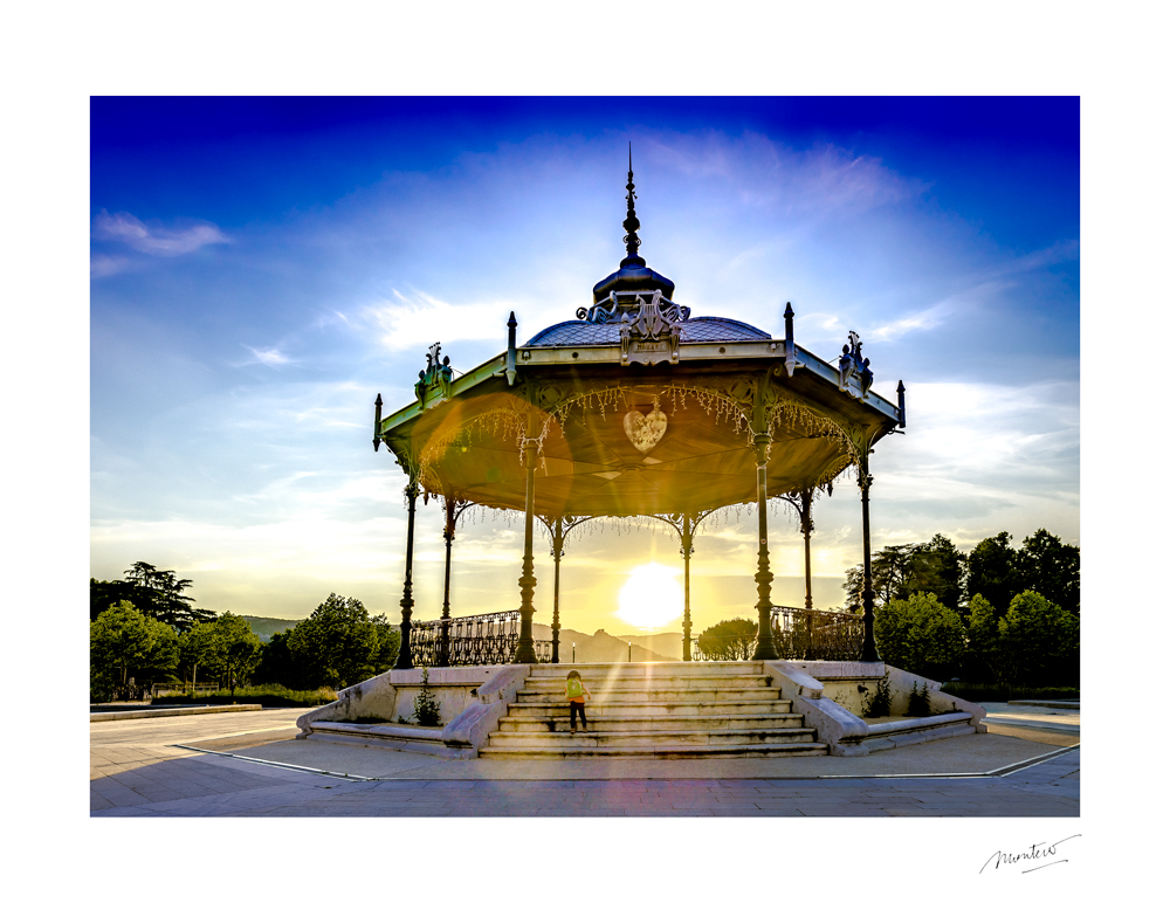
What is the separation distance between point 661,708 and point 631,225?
12662 millimetres

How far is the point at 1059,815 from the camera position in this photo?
279 inches

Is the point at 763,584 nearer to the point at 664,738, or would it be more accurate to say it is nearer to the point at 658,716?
the point at 658,716

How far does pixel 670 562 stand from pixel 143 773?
16.3 meters

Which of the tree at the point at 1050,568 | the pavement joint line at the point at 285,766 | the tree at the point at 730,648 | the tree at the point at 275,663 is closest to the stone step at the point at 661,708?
the tree at the point at 730,648

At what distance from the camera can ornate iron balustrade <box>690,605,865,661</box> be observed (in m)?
15.9

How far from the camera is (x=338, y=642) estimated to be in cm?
3897

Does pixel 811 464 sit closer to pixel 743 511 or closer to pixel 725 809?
pixel 743 511

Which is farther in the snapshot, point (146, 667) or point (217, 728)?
point (146, 667)

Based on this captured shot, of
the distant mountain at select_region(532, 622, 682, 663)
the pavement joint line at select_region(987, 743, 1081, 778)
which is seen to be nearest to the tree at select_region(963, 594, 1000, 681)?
the distant mountain at select_region(532, 622, 682, 663)

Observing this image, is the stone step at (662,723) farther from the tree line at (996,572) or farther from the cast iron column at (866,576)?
the tree line at (996,572)

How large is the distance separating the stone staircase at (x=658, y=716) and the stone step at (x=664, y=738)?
1 cm

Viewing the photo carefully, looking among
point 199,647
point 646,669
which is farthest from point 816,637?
point 199,647
